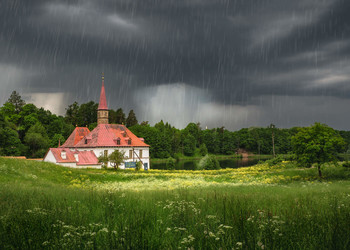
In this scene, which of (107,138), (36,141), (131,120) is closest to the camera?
(107,138)

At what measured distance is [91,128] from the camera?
88.4m

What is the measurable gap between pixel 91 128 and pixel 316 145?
3022 inches

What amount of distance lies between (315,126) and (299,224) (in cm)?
2255

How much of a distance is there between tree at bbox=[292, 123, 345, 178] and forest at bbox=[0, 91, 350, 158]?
1.31 m

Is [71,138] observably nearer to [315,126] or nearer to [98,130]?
[98,130]

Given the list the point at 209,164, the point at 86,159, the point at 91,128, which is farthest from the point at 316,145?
the point at 91,128

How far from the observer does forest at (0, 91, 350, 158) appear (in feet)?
202

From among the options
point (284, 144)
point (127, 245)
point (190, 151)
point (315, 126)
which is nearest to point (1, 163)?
point (127, 245)

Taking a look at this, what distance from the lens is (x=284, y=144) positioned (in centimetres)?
12050

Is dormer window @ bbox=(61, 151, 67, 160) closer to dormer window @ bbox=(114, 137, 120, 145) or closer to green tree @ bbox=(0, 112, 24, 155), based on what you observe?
dormer window @ bbox=(114, 137, 120, 145)

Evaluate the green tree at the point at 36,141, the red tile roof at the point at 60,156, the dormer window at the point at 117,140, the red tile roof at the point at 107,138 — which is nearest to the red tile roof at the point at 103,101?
the red tile roof at the point at 107,138

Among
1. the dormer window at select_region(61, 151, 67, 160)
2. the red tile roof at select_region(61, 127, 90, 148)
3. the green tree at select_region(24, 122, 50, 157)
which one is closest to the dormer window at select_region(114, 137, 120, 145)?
the red tile roof at select_region(61, 127, 90, 148)

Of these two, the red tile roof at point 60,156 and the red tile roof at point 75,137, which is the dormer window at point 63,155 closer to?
the red tile roof at point 60,156

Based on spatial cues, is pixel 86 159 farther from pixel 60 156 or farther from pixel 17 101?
pixel 17 101
